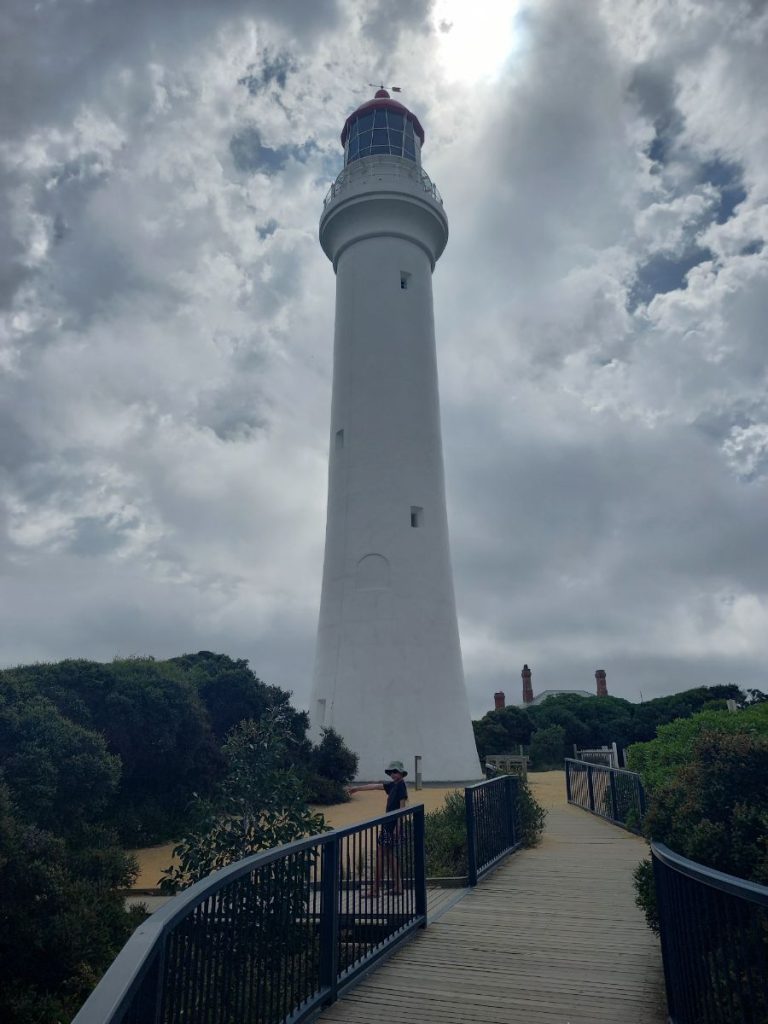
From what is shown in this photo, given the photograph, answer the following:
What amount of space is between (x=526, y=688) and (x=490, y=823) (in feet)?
153

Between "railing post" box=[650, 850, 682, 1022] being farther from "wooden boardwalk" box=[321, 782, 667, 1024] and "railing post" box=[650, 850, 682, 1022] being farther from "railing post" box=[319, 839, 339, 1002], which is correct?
"railing post" box=[319, 839, 339, 1002]

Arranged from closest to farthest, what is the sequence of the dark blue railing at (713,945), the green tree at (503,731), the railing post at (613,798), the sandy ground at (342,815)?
the dark blue railing at (713,945) < the sandy ground at (342,815) < the railing post at (613,798) < the green tree at (503,731)

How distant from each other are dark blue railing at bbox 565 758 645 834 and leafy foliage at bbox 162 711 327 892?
660 centimetres

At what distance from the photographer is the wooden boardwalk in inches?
197

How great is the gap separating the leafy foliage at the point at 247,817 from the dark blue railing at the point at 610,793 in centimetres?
660

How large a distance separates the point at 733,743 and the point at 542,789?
18.5m

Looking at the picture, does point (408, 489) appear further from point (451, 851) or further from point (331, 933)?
point (331, 933)

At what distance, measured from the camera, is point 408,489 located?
2333cm

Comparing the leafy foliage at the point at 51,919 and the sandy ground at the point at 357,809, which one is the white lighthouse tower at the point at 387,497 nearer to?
the sandy ground at the point at 357,809

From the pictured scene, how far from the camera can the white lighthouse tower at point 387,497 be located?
70.6 ft

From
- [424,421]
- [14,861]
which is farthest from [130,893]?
[424,421]

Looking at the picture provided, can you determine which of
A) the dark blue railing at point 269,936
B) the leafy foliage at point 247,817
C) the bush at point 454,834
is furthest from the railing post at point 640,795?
the leafy foliage at point 247,817

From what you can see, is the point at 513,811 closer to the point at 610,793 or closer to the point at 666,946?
the point at 610,793

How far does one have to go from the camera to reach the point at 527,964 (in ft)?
19.5
